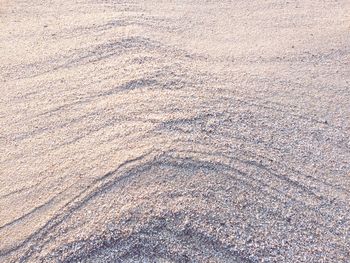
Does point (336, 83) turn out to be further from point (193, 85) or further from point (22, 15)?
point (22, 15)

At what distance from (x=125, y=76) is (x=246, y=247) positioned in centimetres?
189

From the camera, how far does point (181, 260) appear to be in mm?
2572

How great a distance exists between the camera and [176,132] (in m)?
3.25

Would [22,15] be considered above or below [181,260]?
above

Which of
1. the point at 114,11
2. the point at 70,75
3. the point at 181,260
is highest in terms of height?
the point at 114,11

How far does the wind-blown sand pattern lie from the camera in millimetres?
2674

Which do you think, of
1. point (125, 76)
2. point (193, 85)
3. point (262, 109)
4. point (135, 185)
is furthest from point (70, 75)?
point (262, 109)

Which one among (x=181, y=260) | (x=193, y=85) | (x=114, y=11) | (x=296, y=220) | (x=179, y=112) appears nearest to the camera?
(x=181, y=260)

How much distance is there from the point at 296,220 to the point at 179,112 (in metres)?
1.23

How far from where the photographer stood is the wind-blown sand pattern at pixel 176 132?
8.77 feet

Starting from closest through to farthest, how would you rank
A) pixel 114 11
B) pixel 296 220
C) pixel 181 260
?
1. pixel 181 260
2. pixel 296 220
3. pixel 114 11

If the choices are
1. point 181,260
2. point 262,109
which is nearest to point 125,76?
point 262,109

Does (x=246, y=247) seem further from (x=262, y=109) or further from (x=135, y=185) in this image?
(x=262, y=109)

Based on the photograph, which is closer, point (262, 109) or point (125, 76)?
point (262, 109)
